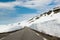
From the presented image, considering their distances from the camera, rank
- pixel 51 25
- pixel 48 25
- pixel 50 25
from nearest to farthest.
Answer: pixel 51 25
pixel 50 25
pixel 48 25

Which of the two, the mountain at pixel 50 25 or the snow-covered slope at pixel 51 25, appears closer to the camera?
the snow-covered slope at pixel 51 25

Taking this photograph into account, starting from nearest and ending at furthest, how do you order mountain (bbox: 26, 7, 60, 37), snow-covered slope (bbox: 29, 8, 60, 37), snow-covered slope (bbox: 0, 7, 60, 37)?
snow-covered slope (bbox: 29, 8, 60, 37) < mountain (bbox: 26, 7, 60, 37) < snow-covered slope (bbox: 0, 7, 60, 37)

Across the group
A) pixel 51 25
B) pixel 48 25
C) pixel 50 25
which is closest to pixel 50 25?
pixel 50 25

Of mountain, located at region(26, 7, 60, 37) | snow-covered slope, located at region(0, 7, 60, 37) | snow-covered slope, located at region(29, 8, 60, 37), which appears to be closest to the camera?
snow-covered slope, located at region(29, 8, 60, 37)

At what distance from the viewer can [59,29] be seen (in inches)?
1362

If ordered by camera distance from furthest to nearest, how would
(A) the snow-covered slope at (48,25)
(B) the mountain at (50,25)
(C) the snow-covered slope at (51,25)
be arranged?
1. (A) the snow-covered slope at (48,25)
2. (B) the mountain at (50,25)
3. (C) the snow-covered slope at (51,25)

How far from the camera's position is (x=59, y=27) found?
35250 millimetres

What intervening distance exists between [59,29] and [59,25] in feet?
6.38

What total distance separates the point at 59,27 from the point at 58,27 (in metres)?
0.34

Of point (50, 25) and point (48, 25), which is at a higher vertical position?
point (50, 25)

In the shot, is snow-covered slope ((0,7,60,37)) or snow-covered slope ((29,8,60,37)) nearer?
snow-covered slope ((29,8,60,37))

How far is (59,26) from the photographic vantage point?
3591 cm

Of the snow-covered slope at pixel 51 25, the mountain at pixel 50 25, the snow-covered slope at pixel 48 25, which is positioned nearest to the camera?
the snow-covered slope at pixel 51 25

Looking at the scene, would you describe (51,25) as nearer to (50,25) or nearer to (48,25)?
(50,25)
